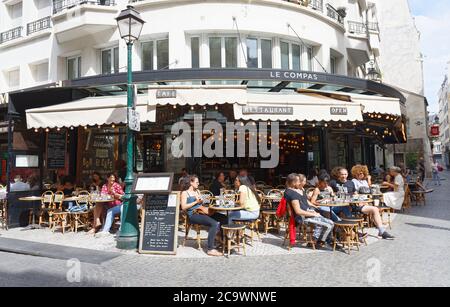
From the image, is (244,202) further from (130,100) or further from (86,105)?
(86,105)

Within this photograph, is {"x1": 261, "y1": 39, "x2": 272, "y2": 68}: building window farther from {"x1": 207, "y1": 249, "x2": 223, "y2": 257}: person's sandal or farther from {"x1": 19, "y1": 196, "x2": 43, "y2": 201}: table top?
{"x1": 19, "y1": 196, "x2": 43, "y2": 201}: table top

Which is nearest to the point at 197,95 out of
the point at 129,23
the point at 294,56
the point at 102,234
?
the point at 129,23

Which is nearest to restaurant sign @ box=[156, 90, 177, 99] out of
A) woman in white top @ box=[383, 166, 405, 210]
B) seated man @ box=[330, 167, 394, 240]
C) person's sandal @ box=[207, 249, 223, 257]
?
person's sandal @ box=[207, 249, 223, 257]

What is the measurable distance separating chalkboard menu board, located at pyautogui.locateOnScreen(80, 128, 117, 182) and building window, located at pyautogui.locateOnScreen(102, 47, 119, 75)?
7.98 ft

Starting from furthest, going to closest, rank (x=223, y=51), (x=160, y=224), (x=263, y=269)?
(x=223, y=51)
(x=160, y=224)
(x=263, y=269)

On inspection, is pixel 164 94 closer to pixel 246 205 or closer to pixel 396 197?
pixel 246 205

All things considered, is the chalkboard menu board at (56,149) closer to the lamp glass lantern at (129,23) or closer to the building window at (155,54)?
the building window at (155,54)

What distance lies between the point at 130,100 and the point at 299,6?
8781mm

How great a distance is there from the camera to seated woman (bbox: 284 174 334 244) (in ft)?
21.9

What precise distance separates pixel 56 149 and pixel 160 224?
6495mm

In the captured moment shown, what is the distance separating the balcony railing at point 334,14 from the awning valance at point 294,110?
796cm

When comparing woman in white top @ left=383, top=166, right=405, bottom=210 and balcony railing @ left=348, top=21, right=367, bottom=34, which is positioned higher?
balcony railing @ left=348, top=21, right=367, bottom=34

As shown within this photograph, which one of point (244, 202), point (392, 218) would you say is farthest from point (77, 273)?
point (392, 218)

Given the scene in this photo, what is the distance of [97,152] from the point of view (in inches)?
568
